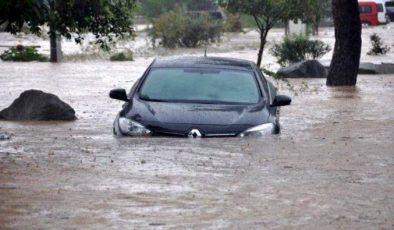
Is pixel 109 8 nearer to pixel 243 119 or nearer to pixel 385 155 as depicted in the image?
pixel 243 119

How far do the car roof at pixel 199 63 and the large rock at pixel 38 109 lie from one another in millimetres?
4094

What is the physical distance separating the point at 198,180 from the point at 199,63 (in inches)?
184

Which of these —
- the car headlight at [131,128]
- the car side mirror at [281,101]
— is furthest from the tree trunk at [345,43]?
the car headlight at [131,128]

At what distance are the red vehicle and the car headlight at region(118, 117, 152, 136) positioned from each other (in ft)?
213

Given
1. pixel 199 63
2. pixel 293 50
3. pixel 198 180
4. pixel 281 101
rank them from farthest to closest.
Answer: pixel 293 50 → pixel 199 63 → pixel 281 101 → pixel 198 180

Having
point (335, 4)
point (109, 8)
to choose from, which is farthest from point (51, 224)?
point (335, 4)

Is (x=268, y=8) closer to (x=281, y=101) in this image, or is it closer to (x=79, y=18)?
(x=79, y=18)

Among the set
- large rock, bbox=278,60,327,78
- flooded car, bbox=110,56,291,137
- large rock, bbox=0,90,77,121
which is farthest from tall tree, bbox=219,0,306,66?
flooded car, bbox=110,56,291,137

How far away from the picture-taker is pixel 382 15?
79125 mm

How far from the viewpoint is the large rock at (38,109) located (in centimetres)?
1867

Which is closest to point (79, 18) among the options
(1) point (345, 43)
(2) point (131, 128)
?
(2) point (131, 128)

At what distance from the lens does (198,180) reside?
10.2 m

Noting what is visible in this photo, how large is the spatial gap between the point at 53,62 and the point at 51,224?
101 feet

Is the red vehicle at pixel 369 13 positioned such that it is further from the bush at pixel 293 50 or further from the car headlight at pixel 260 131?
the car headlight at pixel 260 131
